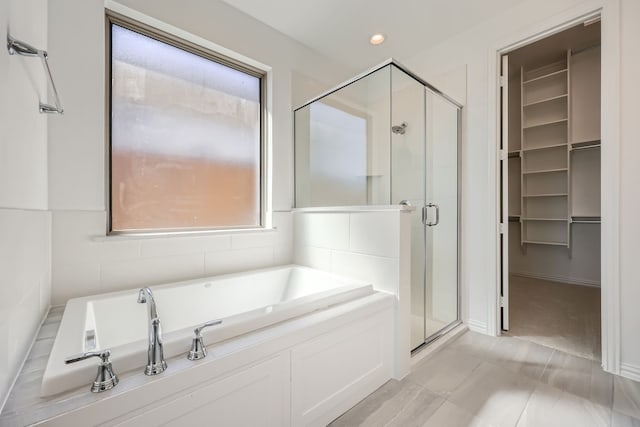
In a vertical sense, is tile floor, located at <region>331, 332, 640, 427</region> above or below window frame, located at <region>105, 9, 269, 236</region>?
below

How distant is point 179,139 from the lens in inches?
76.5

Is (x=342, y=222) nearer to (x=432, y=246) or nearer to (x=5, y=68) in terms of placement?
(x=432, y=246)

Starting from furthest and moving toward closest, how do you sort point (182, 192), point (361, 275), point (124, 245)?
point (182, 192)
point (361, 275)
point (124, 245)

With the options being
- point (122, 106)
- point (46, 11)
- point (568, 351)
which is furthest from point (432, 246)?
point (46, 11)

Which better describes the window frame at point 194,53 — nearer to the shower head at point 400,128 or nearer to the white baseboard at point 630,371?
the shower head at point 400,128

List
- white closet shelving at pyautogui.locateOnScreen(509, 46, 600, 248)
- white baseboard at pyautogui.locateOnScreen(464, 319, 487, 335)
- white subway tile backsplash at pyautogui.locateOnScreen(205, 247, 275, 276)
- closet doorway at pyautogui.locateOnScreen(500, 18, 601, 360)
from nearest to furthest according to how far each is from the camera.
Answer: white subway tile backsplash at pyautogui.locateOnScreen(205, 247, 275, 276)
white baseboard at pyautogui.locateOnScreen(464, 319, 487, 335)
closet doorway at pyautogui.locateOnScreen(500, 18, 601, 360)
white closet shelving at pyautogui.locateOnScreen(509, 46, 600, 248)

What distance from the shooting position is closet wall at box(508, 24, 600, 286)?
138 inches

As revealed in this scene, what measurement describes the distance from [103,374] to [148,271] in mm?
1093

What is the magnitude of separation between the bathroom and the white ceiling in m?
0.05

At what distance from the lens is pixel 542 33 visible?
78.8 inches

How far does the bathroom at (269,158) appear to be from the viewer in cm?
100

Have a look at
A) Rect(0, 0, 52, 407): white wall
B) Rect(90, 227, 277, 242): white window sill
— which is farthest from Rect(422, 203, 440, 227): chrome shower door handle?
Rect(0, 0, 52, 407): white wall

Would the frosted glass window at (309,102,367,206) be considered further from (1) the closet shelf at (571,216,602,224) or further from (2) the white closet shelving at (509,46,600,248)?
(1) the closet shelf at (571,216,602,224)

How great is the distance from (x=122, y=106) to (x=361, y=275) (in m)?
1.94
